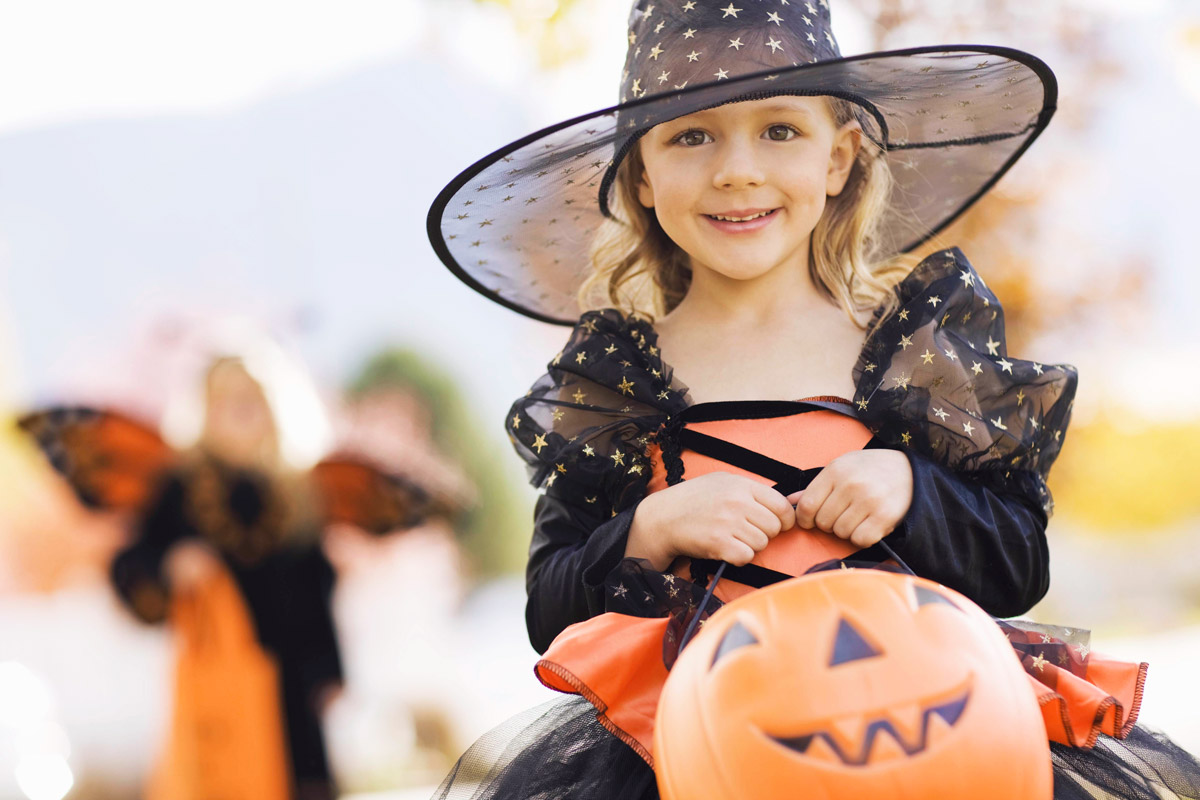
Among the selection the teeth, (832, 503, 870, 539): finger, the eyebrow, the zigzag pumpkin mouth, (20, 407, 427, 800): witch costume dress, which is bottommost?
(20, 407, 427, 800): witch costume dress

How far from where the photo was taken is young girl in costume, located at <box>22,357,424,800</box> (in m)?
3.12

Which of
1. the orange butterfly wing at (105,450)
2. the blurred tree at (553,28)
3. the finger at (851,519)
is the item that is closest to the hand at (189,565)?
the orange butterfly wing at (105,450)

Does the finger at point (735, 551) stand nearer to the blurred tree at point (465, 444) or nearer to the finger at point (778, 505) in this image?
the finger at point (778, 505)

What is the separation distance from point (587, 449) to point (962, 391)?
48cm

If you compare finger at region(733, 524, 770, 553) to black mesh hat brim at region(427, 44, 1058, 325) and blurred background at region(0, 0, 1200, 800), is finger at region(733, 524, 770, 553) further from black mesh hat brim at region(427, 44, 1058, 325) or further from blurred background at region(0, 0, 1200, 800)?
blurred background at region(0, 0, 1200, 800)

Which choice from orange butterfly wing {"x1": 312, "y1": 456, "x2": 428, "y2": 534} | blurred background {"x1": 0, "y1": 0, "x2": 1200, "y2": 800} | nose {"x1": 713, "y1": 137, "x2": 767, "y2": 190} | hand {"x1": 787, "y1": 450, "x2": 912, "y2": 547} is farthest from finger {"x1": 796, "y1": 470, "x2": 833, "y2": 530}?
orange butterfly wing {"x1": 312, "y1": 456, "x2": 428, "y2": 534}

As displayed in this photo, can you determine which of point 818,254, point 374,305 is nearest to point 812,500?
point 818,254

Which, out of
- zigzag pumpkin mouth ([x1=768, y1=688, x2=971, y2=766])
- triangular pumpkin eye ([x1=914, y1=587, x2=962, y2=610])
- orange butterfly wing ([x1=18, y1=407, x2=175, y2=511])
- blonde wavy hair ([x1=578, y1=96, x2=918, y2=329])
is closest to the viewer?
zigzag pumpkin mouth ([x1=768, y1=688, x2=971, y2=766])

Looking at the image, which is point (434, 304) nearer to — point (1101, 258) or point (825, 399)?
point (1101, 258)

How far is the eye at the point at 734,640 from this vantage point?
36.2 inches

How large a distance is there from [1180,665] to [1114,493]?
76cm

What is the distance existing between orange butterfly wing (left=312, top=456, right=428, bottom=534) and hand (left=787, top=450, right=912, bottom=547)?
104 inches

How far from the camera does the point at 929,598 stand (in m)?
0.94

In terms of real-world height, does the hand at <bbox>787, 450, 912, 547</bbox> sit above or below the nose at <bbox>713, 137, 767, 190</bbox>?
below
